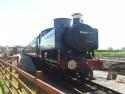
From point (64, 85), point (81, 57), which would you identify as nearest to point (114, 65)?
point (81, 57)

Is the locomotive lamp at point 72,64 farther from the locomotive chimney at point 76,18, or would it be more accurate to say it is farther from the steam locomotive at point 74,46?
the locomotive chimney at point 76,18

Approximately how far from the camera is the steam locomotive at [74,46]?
14751 mm

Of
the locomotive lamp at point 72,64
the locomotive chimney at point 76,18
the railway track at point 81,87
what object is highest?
the locomotive chimney at point 76,18

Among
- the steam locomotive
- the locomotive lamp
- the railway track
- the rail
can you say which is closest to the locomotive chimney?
the steam locomotive

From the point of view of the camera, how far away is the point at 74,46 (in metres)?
15.0

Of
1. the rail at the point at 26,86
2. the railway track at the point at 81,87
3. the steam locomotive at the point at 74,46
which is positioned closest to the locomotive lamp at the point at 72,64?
the steam locomotive at the point at 74,46

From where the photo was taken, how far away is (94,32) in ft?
51.6

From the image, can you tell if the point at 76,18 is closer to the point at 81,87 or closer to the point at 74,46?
the point at 74,46

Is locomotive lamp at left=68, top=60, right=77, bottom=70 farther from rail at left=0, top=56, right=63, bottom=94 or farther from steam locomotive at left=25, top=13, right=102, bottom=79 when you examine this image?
rail at left=0, top=56, right=63, bottom=94

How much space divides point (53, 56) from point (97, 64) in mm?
2893

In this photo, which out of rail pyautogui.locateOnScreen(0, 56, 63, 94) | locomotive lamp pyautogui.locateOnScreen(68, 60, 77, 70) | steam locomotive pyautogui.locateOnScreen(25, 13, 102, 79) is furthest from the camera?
steam locomotive pyautogui.locateOnScreen(25, 13, 102, 79)

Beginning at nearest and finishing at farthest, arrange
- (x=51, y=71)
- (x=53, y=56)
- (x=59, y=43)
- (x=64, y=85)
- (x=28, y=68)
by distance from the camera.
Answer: (x=64, y=85)
(x=59, y=43)
(x=53, y=56)
(x=51, y=71)
(x=28, y=68)

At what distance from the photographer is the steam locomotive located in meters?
14.8

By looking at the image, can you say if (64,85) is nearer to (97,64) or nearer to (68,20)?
(97,64)
